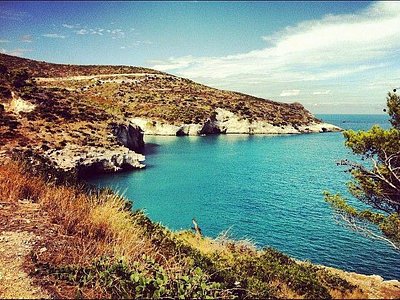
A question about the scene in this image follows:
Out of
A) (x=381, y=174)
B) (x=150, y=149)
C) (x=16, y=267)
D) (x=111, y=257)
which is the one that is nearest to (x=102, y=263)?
(x=111, y=257)

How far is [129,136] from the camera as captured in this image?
68750 mm

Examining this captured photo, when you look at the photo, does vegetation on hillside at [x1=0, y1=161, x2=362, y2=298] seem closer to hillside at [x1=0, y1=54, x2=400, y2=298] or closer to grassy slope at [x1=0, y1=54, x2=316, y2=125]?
hillside at [x1=0, y1=54, x2=400, y2=298]

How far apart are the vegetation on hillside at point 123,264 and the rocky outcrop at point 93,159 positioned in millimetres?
37233

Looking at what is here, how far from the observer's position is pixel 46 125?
53.3m

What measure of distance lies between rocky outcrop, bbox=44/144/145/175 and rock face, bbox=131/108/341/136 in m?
53.4

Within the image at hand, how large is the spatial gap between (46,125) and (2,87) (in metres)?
15.6

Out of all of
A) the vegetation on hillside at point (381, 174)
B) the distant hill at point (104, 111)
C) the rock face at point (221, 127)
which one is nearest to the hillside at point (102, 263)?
the vegetation on hillside at point (381, 174)

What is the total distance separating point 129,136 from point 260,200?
3737cm

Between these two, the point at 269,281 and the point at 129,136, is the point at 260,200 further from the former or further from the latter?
the point at 129,136

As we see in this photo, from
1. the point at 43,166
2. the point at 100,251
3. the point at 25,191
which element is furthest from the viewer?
the point at 43,166

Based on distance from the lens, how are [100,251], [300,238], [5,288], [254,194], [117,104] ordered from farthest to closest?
[117,104]
[254,194]
[300,238]
[100,251]
[5,288]

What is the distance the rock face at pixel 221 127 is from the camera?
10900 centimetres

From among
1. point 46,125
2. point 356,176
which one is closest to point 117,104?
point 46,125

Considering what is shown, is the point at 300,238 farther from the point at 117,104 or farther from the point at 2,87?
the point at 117,104
